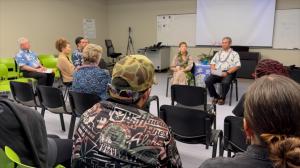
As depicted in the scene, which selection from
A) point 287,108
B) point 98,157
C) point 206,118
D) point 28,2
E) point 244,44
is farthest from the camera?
point 244,44

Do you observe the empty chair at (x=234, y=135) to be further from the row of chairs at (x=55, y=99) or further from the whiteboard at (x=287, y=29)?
the whiteboard at (x=287, y=29)

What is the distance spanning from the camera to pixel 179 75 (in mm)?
5246

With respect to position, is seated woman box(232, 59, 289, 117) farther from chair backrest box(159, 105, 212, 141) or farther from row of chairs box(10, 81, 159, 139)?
row of chairs box(10, 81, 159, 139)

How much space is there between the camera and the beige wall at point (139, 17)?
866 cm

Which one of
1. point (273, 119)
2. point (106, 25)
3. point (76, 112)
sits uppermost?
point (106, 25)

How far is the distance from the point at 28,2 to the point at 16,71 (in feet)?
7.29

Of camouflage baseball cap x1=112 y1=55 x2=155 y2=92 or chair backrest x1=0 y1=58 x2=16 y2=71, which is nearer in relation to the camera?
camouflage baseball cap x1=112 y1=55 x2=155 y2=92

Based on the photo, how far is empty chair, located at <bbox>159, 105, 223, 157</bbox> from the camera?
235 centimetres

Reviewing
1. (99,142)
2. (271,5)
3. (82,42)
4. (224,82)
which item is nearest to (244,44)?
(271,5)

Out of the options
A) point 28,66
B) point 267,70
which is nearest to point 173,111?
point 267,70

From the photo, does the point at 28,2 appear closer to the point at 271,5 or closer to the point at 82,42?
the point at 82,42

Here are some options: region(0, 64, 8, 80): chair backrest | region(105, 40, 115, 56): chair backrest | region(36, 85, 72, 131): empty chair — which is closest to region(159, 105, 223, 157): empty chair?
region(36, 85, 72, 131): empty chair

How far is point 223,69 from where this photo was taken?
202 inches

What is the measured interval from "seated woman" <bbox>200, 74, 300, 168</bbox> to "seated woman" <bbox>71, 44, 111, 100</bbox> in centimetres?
219
